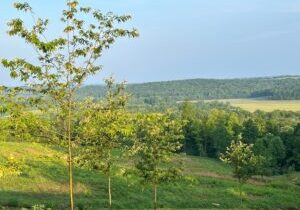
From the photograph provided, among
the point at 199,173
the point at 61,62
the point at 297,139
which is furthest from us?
the point at 297,139

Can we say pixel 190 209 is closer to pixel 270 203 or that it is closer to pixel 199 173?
pixel 270 203

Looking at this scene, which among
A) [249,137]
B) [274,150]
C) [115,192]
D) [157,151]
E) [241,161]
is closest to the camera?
[157,151]

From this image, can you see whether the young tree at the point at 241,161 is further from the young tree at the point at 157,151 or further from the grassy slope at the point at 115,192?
the young tree at the point at 157,151

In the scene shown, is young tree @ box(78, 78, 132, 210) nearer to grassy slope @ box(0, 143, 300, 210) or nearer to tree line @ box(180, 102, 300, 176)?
grassy slope @ box(0, 143, 300, 210)

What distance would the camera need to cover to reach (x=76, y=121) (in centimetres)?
1686

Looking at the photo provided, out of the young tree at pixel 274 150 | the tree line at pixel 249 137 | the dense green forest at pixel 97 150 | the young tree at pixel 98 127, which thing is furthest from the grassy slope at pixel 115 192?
the tree line at pixel 249 137

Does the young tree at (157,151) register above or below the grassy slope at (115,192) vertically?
above

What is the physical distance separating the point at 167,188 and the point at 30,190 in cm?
1681

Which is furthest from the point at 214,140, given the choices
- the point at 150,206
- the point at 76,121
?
the point at 76,121

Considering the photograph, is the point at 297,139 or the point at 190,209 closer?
the point at 190,209

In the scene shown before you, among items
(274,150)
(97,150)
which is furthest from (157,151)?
(274,150)

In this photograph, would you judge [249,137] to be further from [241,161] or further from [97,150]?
[97,150]

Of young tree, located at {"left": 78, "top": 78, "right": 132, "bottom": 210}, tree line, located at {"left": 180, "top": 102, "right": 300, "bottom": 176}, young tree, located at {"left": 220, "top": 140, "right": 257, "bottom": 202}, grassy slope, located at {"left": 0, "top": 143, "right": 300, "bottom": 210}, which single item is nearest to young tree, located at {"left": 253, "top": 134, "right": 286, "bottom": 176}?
tree line, located at {"left": 180, "top": 102, "right": 300, "bottom": 176}

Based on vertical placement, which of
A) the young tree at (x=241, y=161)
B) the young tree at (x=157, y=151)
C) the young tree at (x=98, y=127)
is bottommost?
the young tree at (x=241, y=161)
